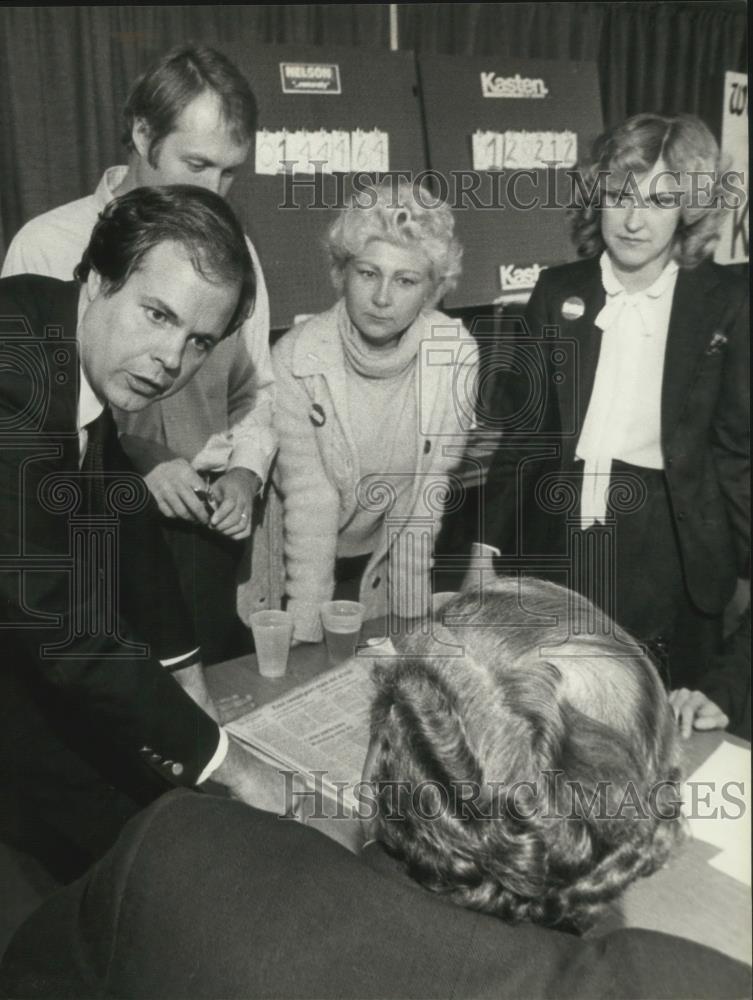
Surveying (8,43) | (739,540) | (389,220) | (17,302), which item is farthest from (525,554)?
(8,43)

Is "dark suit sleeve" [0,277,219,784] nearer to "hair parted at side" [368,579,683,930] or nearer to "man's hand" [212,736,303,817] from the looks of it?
"man's hand" [212,736,303,817]

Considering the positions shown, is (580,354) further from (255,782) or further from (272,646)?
(255,782)

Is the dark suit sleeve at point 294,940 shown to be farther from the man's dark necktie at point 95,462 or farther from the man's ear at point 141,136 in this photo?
the man's ear at point 141,136

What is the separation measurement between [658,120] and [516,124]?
0.25 metres

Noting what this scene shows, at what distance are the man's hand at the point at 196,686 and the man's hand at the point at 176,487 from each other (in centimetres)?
27

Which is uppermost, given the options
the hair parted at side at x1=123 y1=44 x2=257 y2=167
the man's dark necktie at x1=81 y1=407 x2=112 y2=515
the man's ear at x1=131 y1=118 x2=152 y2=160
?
the hair parted at side at x1=123 y1=44 x2=257 y2=167

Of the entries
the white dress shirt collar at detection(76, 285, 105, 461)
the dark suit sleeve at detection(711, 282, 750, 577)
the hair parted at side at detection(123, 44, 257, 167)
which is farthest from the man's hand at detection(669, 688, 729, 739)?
the hair parted at side at detection(123, 44, 257, 167)

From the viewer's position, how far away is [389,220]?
1.54m

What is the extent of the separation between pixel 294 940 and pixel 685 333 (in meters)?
1.24

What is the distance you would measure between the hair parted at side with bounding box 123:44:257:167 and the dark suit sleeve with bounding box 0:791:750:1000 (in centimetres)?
106

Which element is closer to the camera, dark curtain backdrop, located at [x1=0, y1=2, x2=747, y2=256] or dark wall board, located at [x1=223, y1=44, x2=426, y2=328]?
dark curtain backdrop, located at [x1=0, y1=2, x2=747, y2=256]

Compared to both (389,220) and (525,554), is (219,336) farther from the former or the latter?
(525,554)

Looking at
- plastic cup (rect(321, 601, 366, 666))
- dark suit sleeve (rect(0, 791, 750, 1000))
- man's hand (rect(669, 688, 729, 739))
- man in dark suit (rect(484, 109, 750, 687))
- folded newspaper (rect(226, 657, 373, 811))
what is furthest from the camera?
plastic cup (rect(321, 601, 366, 666))

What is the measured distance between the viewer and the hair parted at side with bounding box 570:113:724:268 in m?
1.52
